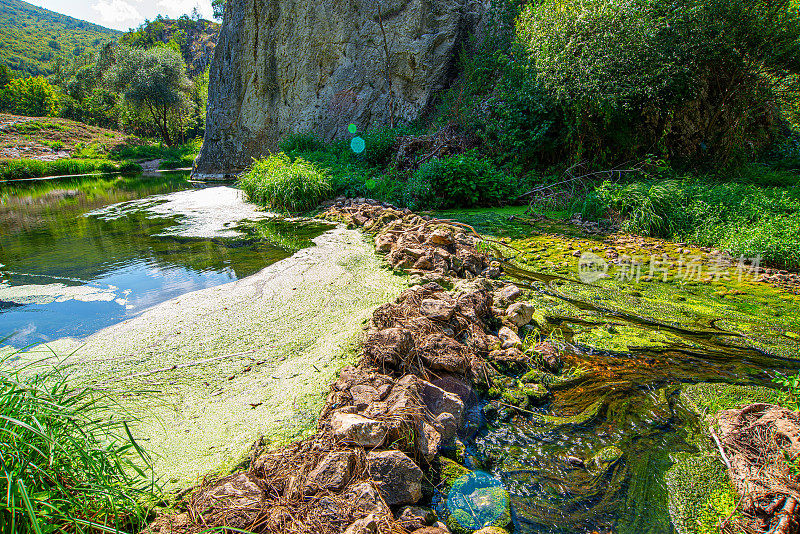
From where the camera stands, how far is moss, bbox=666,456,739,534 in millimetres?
1716

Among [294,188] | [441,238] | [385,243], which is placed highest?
[294,188]

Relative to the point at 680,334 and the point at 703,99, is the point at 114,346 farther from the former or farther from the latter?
the point at 703,99

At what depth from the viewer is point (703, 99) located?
342 inches

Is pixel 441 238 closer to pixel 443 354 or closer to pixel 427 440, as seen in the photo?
pixel 443 354

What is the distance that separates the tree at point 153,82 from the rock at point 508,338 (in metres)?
38.4

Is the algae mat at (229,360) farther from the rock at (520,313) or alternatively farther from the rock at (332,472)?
the rock at (520,313)

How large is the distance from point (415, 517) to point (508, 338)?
1.71m

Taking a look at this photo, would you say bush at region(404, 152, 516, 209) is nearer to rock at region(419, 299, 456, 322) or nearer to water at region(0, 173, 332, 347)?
water at region(0, 173, 332, 347)

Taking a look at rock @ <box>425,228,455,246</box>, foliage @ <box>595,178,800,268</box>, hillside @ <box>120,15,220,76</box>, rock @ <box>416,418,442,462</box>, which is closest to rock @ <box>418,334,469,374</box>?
rock @ <box>416,418,442,462</box>

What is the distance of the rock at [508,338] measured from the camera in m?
2.99

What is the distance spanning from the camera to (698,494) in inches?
72.3

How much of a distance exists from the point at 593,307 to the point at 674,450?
6.03ft

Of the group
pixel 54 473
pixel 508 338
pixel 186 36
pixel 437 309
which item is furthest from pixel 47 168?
pixel 186 36

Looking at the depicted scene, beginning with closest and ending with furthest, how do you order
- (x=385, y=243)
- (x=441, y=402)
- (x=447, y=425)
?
(x=447, y=425), (x=441, y=402), (x=385, y=243)
